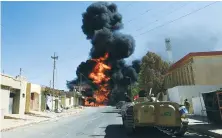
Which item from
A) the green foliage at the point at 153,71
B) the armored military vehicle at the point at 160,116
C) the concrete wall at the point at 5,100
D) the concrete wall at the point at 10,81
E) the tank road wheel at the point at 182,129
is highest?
the green foliage at the point at 153,71

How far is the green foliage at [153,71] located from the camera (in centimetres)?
5094

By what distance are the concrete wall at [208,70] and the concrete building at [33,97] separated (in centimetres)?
2243

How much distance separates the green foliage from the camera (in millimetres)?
50938

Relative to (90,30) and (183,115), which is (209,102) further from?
(90,30)

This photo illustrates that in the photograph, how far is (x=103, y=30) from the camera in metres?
79.0

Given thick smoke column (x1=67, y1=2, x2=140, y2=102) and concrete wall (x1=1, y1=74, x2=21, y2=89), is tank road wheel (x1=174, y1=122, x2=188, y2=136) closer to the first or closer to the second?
concrete wall (x1=1, y1=74, x2=21, y2=89)

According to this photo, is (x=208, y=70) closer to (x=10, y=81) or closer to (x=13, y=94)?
(x=10, y=81)

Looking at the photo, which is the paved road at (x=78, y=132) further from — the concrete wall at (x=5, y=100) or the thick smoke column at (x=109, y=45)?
the thick smoke column at (x=109, y=45)

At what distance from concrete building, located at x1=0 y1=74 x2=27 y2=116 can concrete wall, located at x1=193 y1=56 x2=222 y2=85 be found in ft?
71.5

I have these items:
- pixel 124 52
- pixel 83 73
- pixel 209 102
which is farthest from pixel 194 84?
pixel 83 73

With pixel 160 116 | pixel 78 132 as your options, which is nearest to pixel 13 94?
pixel 78 132

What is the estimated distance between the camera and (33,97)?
40656mm

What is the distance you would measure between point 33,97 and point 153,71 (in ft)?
74.4

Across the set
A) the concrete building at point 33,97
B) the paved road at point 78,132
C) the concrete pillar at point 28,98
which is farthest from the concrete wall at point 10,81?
the paved road at point 78,132
